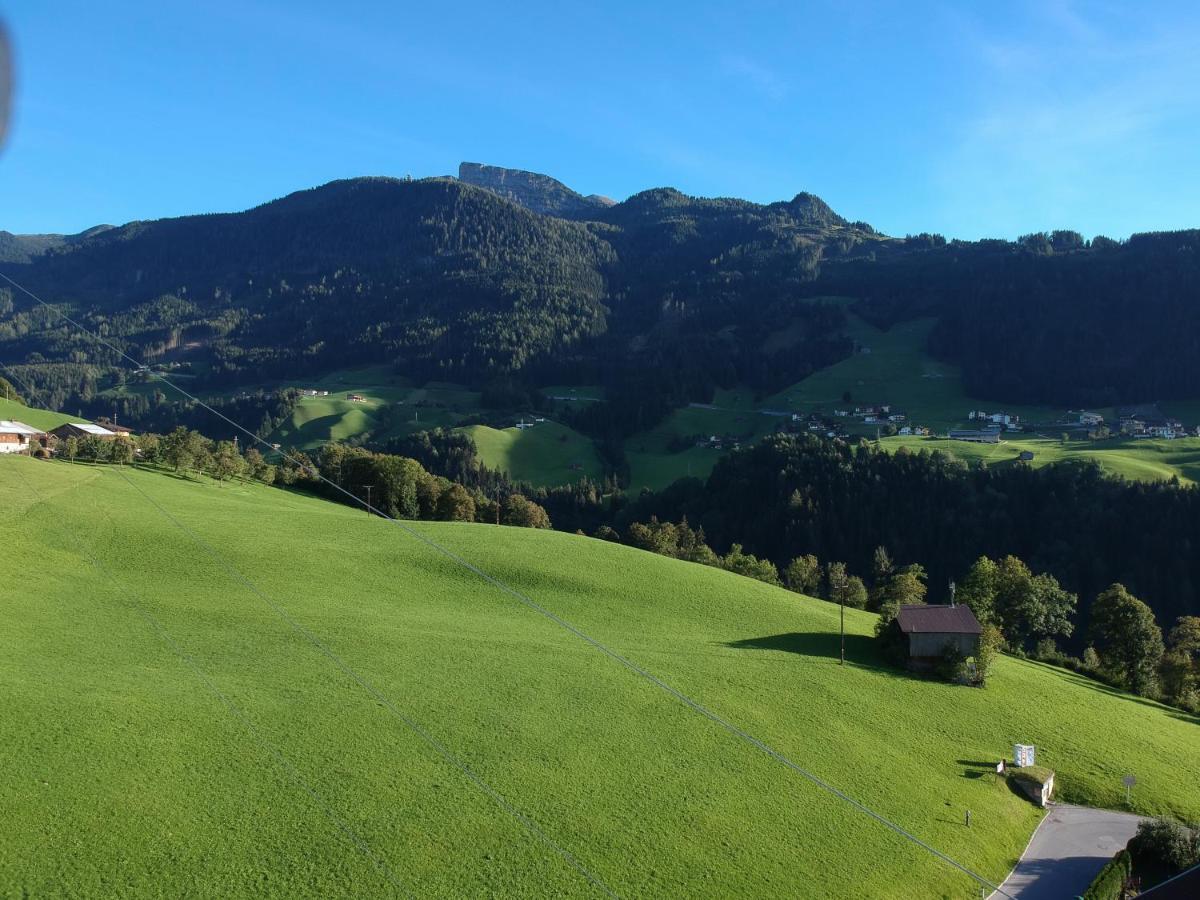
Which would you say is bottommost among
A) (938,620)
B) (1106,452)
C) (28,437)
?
(938,620)

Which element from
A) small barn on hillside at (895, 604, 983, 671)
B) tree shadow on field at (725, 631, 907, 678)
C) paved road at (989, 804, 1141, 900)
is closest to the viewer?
paved road at (989, 804, 1141, 900)

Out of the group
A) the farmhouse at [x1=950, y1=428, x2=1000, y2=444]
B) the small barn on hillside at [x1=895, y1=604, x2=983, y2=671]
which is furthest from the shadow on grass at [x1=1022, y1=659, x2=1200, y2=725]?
the farmhouse at [x1=950, y1=428, x2=1000, y2=444]

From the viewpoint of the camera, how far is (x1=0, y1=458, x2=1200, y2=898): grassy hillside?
77.6ft

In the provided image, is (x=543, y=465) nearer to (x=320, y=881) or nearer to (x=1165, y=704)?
(x=1165, y=704)

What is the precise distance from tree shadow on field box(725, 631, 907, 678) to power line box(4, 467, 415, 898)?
28.3 meters

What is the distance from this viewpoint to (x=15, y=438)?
95312mm

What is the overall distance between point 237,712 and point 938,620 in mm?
38884

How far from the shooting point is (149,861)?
21594 millimetres

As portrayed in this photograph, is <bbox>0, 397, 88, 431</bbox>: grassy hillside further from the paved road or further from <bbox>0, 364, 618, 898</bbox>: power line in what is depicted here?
the paved road

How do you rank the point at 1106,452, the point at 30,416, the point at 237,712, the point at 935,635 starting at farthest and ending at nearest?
the point at 1106,452
the point at 30,416
the point at 935,635
the point at 237,712

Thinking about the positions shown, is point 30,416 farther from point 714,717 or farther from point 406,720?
point 714,717

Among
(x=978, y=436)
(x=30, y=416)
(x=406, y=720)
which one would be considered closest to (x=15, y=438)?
(x=30, y=416)

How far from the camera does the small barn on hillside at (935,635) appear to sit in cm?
4716

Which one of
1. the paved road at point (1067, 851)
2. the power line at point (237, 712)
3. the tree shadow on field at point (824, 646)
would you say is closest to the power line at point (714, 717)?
the paved road at point (1067, 851)
